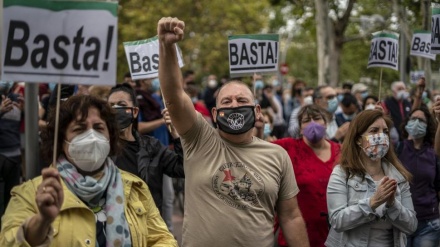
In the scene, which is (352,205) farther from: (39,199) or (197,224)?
(39,199)

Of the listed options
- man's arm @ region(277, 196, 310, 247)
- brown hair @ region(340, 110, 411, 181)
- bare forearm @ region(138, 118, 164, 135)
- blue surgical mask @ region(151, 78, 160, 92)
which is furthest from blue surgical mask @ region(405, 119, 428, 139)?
blue surgical mask @ region(151, 78, 160, 92)

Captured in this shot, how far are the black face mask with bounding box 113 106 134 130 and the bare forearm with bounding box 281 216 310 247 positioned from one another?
1.83m

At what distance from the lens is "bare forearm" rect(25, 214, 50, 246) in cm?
380

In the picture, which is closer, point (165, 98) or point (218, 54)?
point (165, 98)

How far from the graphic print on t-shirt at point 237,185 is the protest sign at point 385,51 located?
170 inches

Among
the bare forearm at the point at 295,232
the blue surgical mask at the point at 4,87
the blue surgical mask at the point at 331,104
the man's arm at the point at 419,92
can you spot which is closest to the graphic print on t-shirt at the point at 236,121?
the bare forearm at the point at 295,232

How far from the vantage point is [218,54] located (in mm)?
38406

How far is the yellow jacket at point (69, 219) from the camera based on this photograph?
13.0 ft

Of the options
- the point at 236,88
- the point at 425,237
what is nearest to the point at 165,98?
the point at 236,88

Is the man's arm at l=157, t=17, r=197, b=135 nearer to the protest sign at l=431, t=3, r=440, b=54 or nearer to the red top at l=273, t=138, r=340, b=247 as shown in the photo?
the red top at l=273, t=138, r=340, b=247

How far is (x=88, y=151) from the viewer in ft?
13.6

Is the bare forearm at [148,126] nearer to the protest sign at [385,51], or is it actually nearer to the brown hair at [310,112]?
the brown hair at [310,112]

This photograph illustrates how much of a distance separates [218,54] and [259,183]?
110ft

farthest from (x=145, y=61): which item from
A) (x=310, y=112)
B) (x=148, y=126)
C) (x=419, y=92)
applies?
(x=419, y=92)
